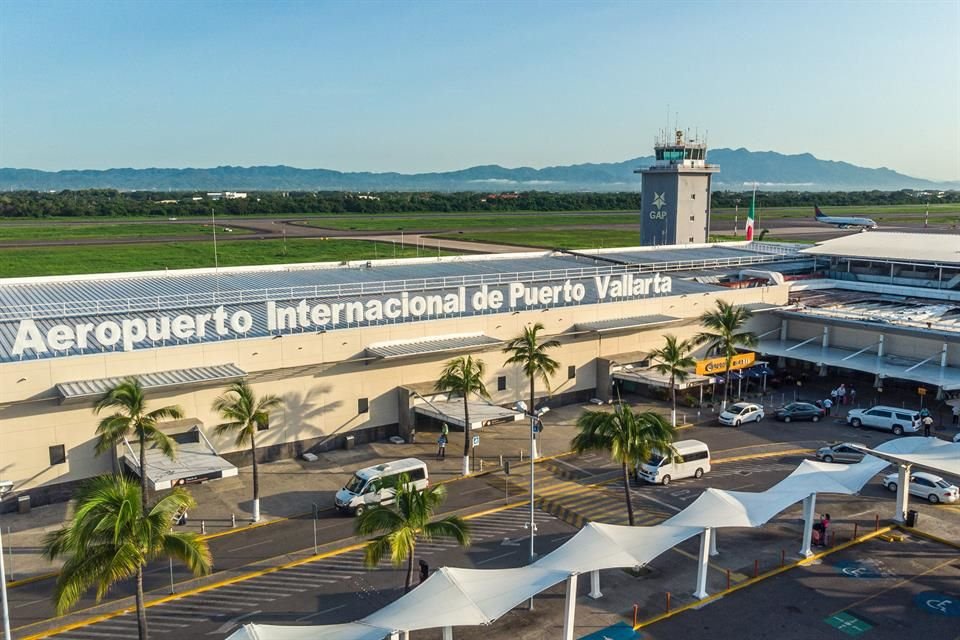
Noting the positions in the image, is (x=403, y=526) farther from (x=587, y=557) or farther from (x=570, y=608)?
(x=587, y=557)

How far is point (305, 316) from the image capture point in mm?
48156

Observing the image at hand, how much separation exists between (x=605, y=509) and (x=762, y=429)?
19.3 metres

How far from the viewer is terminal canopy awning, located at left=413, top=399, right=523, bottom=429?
47.2m

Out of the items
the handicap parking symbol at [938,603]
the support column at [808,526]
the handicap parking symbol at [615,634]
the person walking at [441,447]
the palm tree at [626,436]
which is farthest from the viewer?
the person walking at [441,447]

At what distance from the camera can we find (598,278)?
204 ft

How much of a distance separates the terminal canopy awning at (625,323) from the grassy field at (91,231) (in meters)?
136

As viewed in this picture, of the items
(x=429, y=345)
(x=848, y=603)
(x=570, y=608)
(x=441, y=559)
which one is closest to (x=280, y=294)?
(x=429, y=345)

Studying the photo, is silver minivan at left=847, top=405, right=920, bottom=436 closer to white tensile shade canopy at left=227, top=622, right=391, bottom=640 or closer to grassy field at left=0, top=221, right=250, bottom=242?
white tensile shade canopy at left=227, top=622, right=391, bottom=640

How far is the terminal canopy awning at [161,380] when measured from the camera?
3875 cm

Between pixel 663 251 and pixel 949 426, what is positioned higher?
pixel 663 251

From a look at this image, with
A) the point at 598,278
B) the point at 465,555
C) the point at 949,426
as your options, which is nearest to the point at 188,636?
the point at 465,555

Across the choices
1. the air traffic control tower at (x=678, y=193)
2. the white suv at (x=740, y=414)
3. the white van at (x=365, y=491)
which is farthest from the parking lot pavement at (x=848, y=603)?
the air traffic control tower at (x=678, y=193)

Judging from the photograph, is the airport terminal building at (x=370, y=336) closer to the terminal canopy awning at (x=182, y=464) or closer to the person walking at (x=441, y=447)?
the terminal canopy awning at (x=182, y=464)

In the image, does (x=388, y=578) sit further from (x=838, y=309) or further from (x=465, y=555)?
(x=838, y=309)
